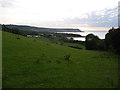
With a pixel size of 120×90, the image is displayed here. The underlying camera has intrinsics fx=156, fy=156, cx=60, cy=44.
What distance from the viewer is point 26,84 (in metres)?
10.3

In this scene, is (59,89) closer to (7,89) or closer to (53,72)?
(7,89)

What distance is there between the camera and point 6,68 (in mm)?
13977

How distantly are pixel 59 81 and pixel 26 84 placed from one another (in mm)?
2444

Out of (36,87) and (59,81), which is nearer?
(36,87)

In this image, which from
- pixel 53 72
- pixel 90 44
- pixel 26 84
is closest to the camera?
pixel 26 84

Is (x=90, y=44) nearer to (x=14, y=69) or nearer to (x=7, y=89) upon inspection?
(x=14, y=69)

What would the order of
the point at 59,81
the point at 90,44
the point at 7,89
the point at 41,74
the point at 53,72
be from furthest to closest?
the point at 90,44, the point at 53,72, the point at 41,74, the point at 59,81, the point at 7,89

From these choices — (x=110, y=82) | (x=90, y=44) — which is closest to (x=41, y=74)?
(x=110, y=82)

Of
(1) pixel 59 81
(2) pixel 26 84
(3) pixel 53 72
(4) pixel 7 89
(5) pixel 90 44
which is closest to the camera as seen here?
(4) pixel 7 89

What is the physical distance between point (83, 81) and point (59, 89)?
2.58m

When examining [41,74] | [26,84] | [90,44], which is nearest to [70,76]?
[41,74]

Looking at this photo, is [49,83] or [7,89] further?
[49,83]

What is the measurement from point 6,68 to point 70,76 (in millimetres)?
5771

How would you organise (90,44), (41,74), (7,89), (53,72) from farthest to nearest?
1. (90,44)
2. (53,72)
3. (41,74)
4. (7,89)
